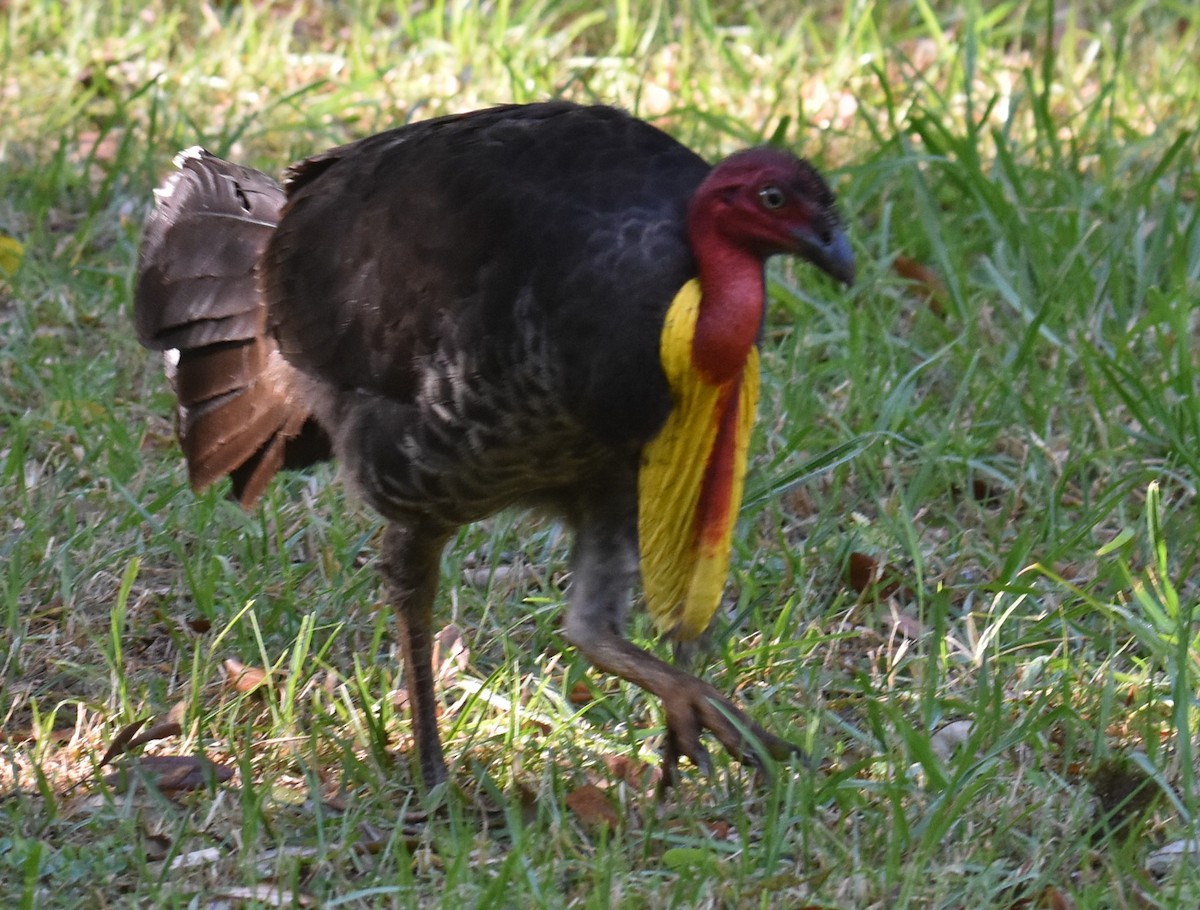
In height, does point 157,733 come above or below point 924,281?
below

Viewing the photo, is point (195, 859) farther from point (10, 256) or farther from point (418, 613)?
point (10, 256)

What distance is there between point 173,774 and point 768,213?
157cm

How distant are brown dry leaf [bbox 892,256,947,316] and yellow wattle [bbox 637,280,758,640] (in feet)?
6.49

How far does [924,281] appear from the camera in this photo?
17.0 ft

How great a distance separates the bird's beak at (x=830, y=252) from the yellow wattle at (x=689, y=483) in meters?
0.19

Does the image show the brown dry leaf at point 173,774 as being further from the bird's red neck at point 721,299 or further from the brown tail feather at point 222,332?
the bird's red neck at point 721,299

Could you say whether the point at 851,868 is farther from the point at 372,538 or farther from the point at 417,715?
the point at 372,538

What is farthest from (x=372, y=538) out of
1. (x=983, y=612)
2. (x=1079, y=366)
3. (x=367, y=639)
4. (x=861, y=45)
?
(x=861, y=45)

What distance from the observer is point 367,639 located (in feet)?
13.4

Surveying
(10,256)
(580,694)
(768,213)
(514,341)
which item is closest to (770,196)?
(768,213)

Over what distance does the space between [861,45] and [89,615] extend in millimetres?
3543

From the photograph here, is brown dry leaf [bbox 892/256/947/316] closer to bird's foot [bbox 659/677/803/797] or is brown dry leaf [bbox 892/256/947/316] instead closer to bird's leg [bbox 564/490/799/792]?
bird's leg [bbox 564/490/799/792]

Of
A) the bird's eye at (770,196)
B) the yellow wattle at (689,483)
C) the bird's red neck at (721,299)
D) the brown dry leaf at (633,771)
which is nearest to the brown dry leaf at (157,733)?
the brown dry leaf at (633,771)

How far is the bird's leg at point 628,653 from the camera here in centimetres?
323
